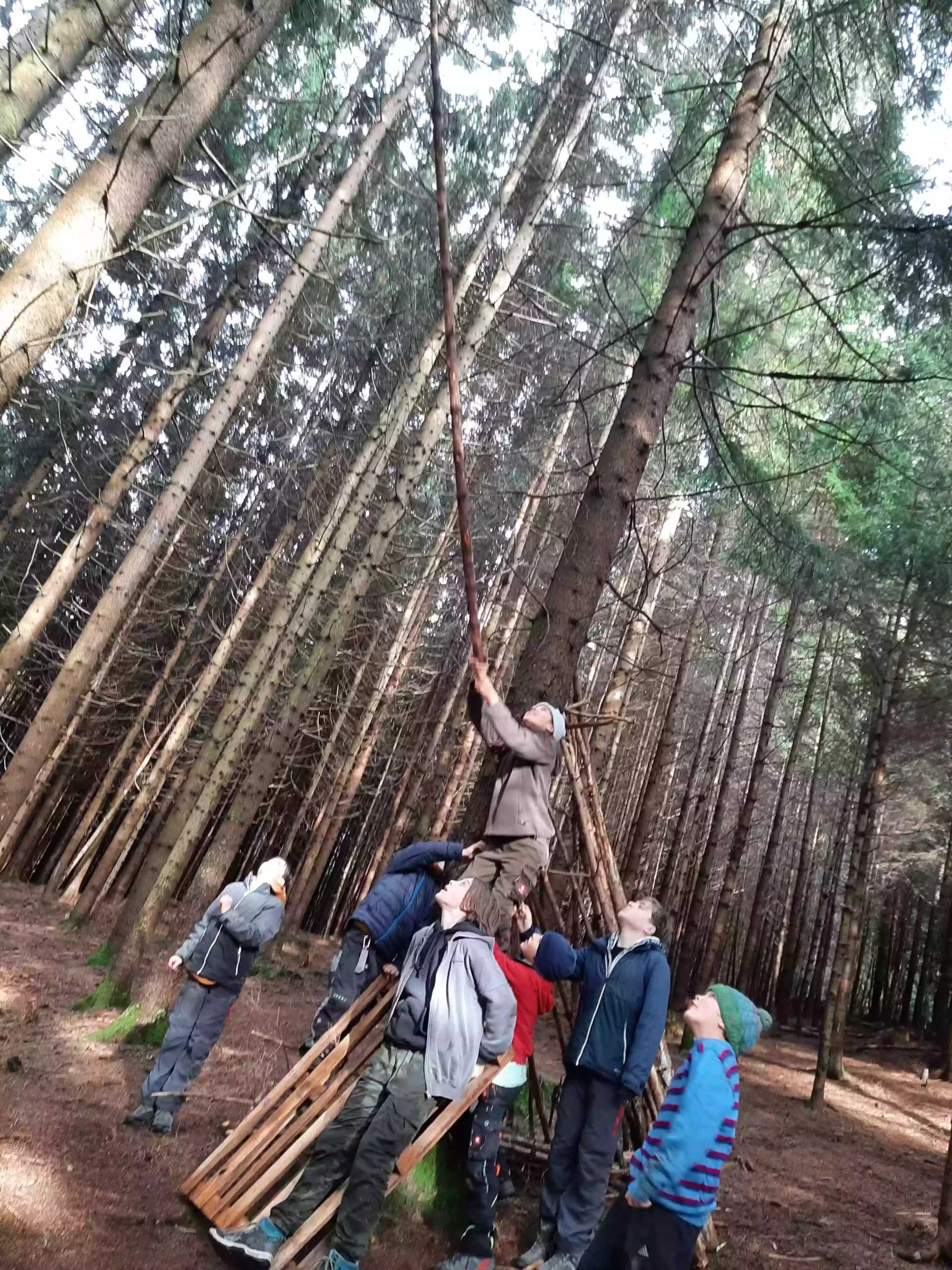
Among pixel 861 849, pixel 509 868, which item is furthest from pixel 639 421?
pixel 861 849

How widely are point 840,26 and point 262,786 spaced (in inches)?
309

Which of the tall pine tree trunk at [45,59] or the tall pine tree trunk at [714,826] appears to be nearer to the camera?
the tall pine tree trunk at [45,59]

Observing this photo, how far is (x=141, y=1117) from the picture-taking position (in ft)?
14.8

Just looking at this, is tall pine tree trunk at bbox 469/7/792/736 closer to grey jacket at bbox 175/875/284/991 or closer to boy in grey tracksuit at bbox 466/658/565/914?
boy in grey tracksuit at bbox 466/658/565/914

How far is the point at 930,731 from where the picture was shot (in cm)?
1274

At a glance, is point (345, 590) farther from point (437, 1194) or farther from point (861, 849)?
point (861, 849)

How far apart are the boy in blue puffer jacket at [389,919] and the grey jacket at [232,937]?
1.73 feet

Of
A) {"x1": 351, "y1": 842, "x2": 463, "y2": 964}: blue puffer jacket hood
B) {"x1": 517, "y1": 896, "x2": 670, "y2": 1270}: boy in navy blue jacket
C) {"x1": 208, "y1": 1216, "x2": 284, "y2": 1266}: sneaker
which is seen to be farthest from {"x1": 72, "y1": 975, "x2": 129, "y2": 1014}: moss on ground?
{"x1": 517, "y1": 896, "x2": 670, "y2": 1270}: boy in navy blue jacket

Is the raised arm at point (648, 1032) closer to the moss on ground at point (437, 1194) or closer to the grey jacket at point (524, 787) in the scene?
the grey jacket at point (524, 787)

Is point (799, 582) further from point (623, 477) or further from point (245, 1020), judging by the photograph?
point (245, 1020)

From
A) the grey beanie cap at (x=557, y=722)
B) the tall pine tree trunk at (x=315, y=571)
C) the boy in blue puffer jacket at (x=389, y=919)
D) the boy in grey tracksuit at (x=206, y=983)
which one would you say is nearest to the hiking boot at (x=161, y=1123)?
the boy in grey tracksuit at (x=206, y=983)

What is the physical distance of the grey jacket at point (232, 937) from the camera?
4.76 metres

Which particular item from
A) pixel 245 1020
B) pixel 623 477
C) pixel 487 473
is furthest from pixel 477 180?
pixel 245 1020

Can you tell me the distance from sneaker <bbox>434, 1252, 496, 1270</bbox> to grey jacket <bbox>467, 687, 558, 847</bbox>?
1877 mm
